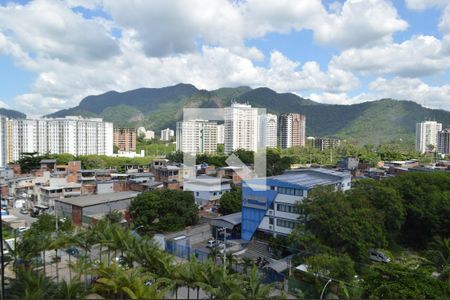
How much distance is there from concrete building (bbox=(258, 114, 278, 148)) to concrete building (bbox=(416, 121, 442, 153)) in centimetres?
2260

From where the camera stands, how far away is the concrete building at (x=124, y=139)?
44.5 m

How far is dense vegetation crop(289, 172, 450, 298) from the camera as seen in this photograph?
603 cm

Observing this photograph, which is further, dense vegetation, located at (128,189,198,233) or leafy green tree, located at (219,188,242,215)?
leafy green tree, located at (219,188,242,215)

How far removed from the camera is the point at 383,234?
9430 mm

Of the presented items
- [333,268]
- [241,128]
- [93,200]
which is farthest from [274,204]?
[241,128]

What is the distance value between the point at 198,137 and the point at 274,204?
23703mm

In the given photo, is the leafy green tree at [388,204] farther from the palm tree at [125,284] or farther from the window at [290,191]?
the palm tree at [125,284]

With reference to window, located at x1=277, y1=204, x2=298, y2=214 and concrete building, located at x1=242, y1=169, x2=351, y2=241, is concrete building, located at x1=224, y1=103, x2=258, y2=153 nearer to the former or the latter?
concrete building, located at x1=242, y1=169, x2=351, y2=241

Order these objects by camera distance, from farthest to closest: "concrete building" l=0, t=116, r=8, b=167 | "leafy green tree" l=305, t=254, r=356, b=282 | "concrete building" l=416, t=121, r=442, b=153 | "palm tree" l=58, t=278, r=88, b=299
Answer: "concrete building" l=416, t=121, r=442, b=153
"concrete building" l=0, t=116, r=8, b=167
"leafy green tree" l=305, t=254, r=356, b=282
"palm tree" l=58, t=278, r=88, b=299

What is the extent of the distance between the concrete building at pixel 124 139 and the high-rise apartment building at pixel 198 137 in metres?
11.7

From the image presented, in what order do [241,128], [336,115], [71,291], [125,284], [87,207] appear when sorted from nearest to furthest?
[71,291], [125,284], [87,207], [241,128], [336,115]

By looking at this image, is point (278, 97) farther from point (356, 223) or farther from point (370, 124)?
point (356, 223)

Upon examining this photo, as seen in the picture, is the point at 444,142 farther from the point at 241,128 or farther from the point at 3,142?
the point at 3,142

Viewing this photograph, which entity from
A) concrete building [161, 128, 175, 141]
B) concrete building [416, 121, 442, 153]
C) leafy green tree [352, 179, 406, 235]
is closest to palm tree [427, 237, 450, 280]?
leafy green tree [352, 179, 406, 235]
